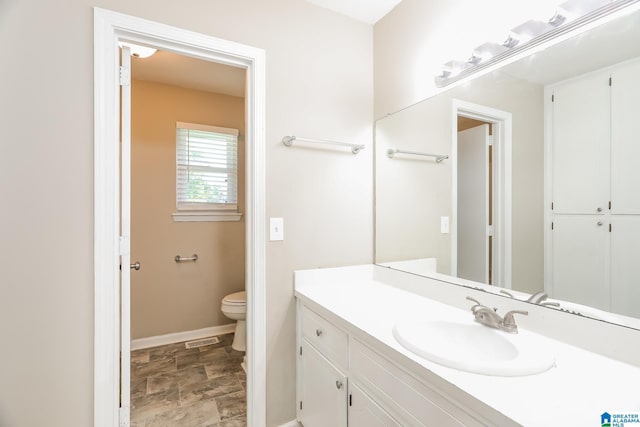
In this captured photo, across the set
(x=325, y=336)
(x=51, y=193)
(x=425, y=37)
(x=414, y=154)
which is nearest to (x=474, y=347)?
(x=325, y=336)

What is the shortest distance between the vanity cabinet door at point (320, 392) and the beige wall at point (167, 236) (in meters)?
1.73

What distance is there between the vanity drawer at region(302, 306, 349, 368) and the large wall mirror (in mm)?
610

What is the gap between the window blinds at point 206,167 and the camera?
9.41 feet

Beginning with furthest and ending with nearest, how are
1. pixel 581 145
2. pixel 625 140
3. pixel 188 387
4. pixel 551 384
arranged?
pixel 188 387 → pixel 581 145 → pixel 625 140 → pixel 551 384

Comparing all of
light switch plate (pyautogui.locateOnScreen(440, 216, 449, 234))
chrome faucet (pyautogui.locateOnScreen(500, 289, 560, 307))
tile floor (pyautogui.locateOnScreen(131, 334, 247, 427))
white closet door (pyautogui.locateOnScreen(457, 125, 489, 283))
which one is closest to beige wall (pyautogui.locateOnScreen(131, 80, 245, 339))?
tile floor (pyautogui.locateOnScreen(131, 334, 247, 427))

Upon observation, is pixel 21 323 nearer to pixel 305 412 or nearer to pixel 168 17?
pixel 305 412

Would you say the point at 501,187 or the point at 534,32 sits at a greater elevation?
the point at 534,32

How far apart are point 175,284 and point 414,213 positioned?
238 cm

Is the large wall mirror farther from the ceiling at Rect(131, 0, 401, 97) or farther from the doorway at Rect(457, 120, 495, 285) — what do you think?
the ceiling at Rect(131, 0, 401, 97)

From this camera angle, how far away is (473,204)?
4.53 feet

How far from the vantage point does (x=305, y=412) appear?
156 cm

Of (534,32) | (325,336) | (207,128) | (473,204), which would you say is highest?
(207,128)

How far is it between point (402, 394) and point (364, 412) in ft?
0.87

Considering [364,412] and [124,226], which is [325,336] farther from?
[124,226]
